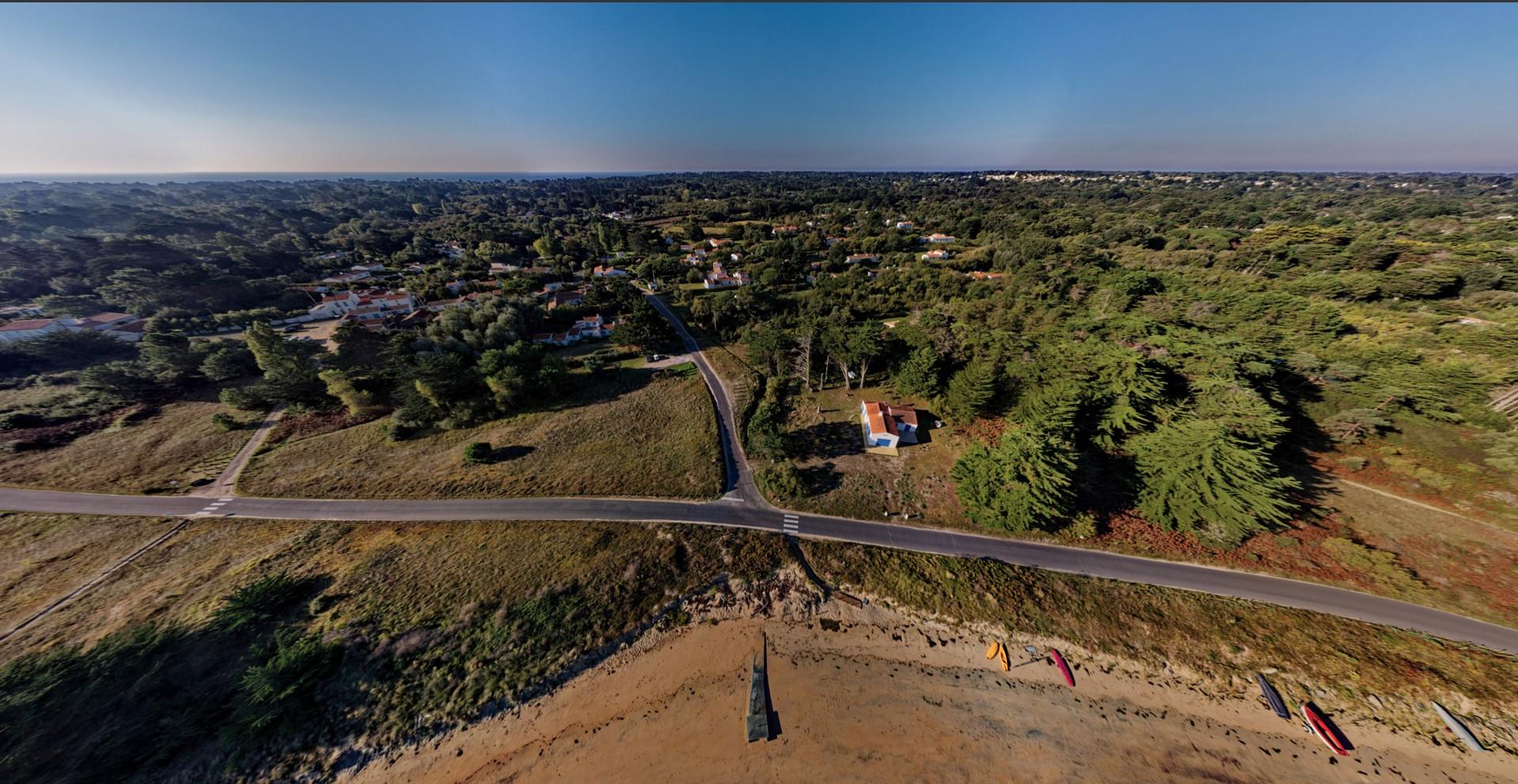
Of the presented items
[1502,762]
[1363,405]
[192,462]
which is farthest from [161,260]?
[1363,405]

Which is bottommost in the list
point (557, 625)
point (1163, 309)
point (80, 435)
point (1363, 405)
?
point (557, 625)

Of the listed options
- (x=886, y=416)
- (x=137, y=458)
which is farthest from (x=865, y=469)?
(x=137, y=458)

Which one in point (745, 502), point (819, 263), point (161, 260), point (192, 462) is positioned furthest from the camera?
point (819, 263)

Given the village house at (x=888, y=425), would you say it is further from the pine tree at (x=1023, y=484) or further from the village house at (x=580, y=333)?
the village house at (x=580, y=333)

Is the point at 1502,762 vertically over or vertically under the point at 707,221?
under

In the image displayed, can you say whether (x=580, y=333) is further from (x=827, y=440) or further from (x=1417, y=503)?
(x=1417, y=503)

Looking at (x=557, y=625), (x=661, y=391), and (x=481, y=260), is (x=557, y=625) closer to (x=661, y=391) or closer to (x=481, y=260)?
(x=661, y=391)

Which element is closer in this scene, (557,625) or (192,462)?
(557,625)
